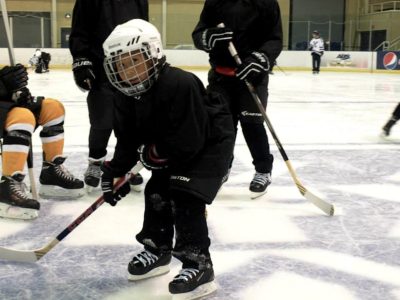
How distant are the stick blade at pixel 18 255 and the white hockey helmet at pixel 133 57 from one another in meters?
0.63

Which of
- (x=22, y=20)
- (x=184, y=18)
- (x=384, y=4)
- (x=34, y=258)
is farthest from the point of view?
(x=384, y=4)

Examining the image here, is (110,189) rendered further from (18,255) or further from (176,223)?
(18,255)

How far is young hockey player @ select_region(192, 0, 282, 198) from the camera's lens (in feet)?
7.69

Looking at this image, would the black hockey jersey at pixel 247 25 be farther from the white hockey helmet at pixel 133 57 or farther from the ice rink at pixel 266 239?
the white hockey helmet at pixel 133 57

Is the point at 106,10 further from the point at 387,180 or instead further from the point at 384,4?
the point at 384,4

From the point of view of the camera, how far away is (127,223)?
6.90 feet

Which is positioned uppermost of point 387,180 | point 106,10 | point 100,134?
point 106,10

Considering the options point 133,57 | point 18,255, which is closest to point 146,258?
point 18,255

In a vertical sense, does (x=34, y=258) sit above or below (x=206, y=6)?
below

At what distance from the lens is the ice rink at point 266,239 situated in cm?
154

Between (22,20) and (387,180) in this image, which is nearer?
(387,180)

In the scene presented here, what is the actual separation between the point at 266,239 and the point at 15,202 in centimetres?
98

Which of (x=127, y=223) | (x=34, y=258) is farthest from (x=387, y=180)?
(x=34, y=258)

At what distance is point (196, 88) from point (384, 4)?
65.3 ft
